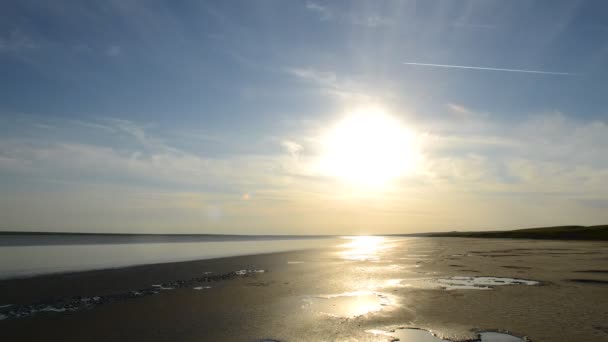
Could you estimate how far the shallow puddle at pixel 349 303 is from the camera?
36.9 ft

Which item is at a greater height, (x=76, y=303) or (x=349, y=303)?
(x=76, y=303)

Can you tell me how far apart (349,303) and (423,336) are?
13.9ft

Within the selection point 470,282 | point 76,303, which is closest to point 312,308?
point 76,303

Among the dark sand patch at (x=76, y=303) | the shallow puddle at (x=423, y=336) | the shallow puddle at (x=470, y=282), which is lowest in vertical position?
the shallow puddle at (x=470, y=282)

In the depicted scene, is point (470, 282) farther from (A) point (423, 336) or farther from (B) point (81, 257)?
(B) point (81, 257)

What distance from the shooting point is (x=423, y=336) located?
28.3 ft

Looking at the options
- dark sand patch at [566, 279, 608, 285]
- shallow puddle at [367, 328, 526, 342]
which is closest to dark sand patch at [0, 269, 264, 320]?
shallow puddle at [367, 328, 526, 342]

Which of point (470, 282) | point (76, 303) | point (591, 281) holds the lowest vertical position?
point (470, 282)

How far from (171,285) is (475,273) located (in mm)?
15759

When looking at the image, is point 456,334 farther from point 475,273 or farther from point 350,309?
point 475,273

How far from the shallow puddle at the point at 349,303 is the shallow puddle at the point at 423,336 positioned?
1.92m

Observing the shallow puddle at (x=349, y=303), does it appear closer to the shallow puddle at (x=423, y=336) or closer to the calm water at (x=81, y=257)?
the shallow puddle at (x=423, y=336)

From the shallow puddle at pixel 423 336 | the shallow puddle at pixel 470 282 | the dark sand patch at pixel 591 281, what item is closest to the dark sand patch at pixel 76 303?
the shallow puddle at pixel 423 336

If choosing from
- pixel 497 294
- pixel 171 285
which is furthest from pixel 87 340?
pixel 497 294
